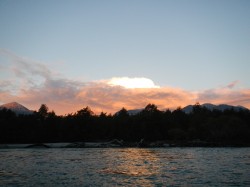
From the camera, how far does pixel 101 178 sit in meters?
28.1

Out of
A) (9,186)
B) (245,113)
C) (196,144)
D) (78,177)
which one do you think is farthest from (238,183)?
(245,113)

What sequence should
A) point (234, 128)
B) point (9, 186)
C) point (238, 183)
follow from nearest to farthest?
point (9, 186), point (238, 183), point (234, 128)

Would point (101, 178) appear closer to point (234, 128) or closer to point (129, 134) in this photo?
point (234, 128)

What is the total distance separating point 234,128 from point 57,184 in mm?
123731

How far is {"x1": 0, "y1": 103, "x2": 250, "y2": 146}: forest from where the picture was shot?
457ft

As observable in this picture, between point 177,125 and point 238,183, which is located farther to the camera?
point 177,125

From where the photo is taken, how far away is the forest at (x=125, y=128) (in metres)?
139

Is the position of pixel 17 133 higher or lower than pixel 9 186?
higher

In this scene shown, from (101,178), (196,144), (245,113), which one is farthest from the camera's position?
(245,113)

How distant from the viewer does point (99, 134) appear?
163375mm

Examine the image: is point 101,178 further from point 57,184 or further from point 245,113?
point 245,113

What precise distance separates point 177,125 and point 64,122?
59263mm

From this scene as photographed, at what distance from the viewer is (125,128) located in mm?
160000

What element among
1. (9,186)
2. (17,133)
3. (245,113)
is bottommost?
(9,186)
